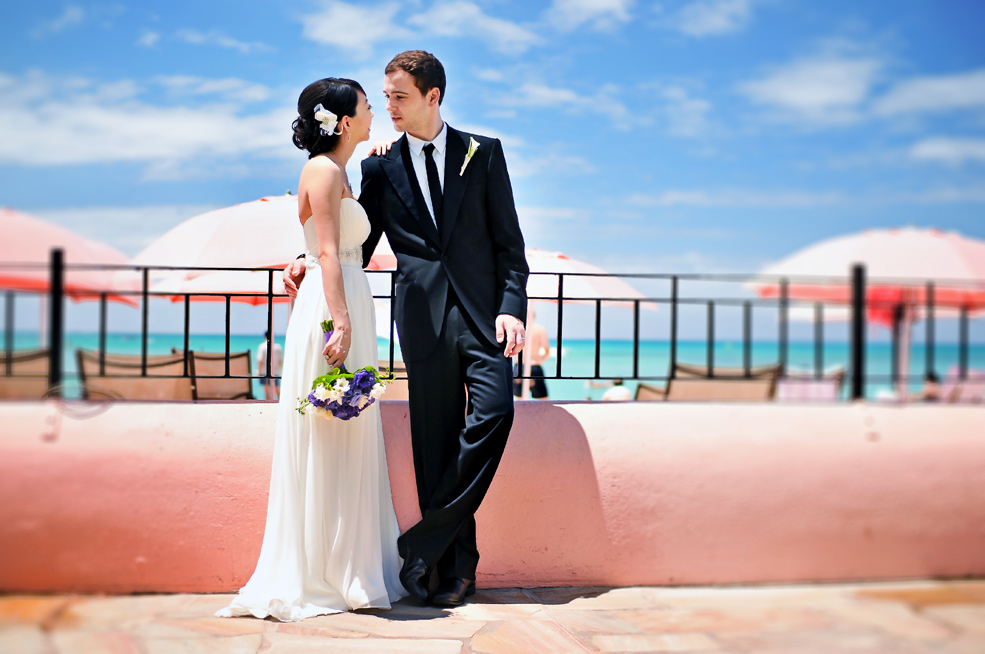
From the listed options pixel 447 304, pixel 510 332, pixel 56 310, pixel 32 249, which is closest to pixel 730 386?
pixel 510 332

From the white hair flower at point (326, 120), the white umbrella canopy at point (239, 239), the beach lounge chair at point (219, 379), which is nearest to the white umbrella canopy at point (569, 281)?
the white umbrella canopy at point (239, 239)

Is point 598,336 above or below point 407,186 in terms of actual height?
below

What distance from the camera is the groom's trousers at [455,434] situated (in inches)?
104

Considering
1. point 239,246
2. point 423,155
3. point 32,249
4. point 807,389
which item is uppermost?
point 239,246

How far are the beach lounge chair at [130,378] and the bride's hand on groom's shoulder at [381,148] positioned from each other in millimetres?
1476

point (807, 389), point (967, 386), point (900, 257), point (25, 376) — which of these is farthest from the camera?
point (900, 257)

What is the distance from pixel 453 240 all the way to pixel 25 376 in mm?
2013

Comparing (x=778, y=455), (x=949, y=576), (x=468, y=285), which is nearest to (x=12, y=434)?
(x=468, y=285)

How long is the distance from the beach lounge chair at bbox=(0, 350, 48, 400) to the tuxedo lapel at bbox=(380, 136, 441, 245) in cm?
170

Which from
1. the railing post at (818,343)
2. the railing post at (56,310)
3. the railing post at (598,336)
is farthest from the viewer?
the railing post at (818,343)

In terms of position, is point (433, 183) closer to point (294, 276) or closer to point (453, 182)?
point (453, 182)

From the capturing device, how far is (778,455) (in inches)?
119

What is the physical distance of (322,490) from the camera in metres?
2.66

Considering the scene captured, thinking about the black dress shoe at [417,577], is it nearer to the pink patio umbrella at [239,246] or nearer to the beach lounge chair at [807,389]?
the beach lounge chair at [807,389]
